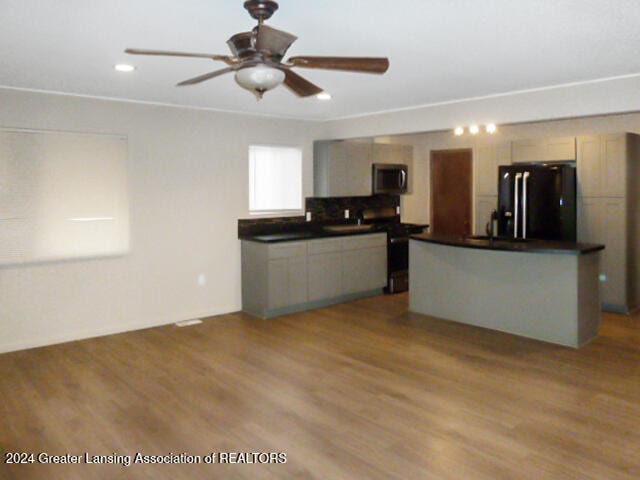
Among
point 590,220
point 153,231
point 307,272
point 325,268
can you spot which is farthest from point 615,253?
point 153,231

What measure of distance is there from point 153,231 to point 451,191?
4.77 m

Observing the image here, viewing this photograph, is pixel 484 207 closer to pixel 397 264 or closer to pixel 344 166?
pixel 397 264

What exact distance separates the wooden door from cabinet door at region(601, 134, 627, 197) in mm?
2266

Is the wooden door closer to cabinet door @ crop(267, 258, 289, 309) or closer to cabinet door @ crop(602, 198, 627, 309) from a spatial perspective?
cabinet door @ crop(602, 198, 627, 309)


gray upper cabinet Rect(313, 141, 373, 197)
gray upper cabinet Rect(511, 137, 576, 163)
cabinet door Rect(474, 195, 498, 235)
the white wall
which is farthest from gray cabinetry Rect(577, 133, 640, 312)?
the white wall

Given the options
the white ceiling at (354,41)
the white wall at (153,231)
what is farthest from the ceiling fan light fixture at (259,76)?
the white wall at (153,231)

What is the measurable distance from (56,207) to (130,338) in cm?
141

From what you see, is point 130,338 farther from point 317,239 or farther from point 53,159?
point 317,239

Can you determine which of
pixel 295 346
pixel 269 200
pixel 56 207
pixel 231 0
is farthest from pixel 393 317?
pixel 231 0

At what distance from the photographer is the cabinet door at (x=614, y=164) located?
5797 mm

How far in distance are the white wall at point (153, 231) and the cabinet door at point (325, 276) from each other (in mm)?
883

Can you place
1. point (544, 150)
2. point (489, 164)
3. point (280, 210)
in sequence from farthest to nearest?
point (489, 164), point (280, 210), point (544, 150)

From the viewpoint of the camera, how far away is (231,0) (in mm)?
2475

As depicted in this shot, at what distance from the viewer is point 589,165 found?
604 cm
